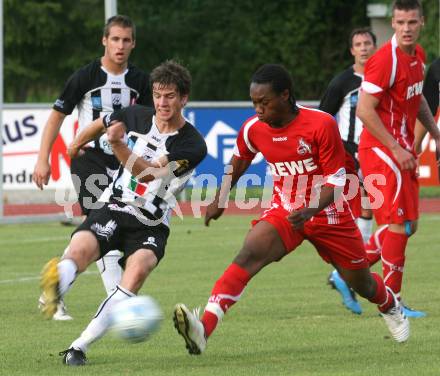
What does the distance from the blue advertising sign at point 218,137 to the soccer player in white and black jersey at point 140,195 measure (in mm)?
12564

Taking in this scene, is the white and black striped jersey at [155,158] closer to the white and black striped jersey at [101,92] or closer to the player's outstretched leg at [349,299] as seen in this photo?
the white and black striped jersey at [101,92]

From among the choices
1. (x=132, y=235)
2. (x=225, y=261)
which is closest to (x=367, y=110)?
(x=132, y=235)

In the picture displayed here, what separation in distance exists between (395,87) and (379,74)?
0.64 ft

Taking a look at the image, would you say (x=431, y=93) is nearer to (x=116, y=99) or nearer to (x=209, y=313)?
(x=116, y=99)

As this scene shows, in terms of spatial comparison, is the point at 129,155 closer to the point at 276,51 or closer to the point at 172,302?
the point at 172,302

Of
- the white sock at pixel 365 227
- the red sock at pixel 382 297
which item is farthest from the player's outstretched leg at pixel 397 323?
the white sock at pixel 365 227

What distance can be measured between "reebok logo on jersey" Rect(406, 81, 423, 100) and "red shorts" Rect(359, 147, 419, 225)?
1.36 feet

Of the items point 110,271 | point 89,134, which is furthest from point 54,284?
point 110,271

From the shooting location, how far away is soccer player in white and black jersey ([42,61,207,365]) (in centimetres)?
791

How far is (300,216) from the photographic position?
7.71m

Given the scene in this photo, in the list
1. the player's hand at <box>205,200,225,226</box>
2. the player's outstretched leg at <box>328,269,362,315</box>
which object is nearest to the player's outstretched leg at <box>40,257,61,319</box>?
the player's hand at <box>205,200,225,226</box>

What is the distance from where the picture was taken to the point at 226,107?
21.9 meters

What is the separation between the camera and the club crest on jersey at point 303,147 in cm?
799

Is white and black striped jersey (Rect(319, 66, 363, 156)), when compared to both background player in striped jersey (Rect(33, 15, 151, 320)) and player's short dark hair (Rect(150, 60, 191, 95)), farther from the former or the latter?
player's short dark hair (Rect(150, 60, 191, 95))
